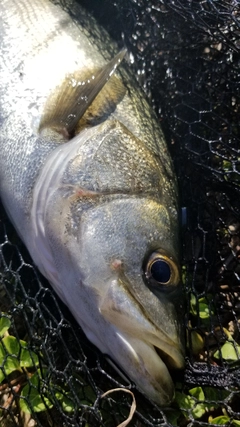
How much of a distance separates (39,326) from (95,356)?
40cm

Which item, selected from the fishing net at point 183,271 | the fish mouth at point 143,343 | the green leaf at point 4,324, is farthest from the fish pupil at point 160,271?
the green leaf at point 4,324

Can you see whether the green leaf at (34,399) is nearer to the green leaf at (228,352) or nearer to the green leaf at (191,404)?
the green leaf at (191,404)

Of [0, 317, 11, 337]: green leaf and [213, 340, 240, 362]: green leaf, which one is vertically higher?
[0, 317, 11, 337]: green leaf

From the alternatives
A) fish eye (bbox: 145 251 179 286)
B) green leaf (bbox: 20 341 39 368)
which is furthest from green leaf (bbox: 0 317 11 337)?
fish eye (bbox: 145 251 179 286)

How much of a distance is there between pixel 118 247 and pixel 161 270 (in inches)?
9.2

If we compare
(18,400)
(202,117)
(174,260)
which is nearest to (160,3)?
(202,117)

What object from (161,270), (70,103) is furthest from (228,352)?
(70,103)

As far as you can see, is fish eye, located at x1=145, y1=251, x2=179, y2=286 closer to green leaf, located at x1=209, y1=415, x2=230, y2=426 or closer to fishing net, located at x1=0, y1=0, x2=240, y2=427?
fishing net, located at x1=0, y1=0, x2=240, y2=427

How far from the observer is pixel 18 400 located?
2.79 meters

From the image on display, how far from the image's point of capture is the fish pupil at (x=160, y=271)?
2.40 m

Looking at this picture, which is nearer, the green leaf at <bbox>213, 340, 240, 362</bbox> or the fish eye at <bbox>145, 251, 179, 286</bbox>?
the fish eye at <bbox>145, 251, 179, 286</bbox>

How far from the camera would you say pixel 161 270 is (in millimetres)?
2426

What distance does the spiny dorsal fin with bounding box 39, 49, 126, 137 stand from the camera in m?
2.80


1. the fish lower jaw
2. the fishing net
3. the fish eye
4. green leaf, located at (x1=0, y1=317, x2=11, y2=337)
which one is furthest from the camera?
green leaf, located at (x1=0, y1=317, x2=11, y2=337)
